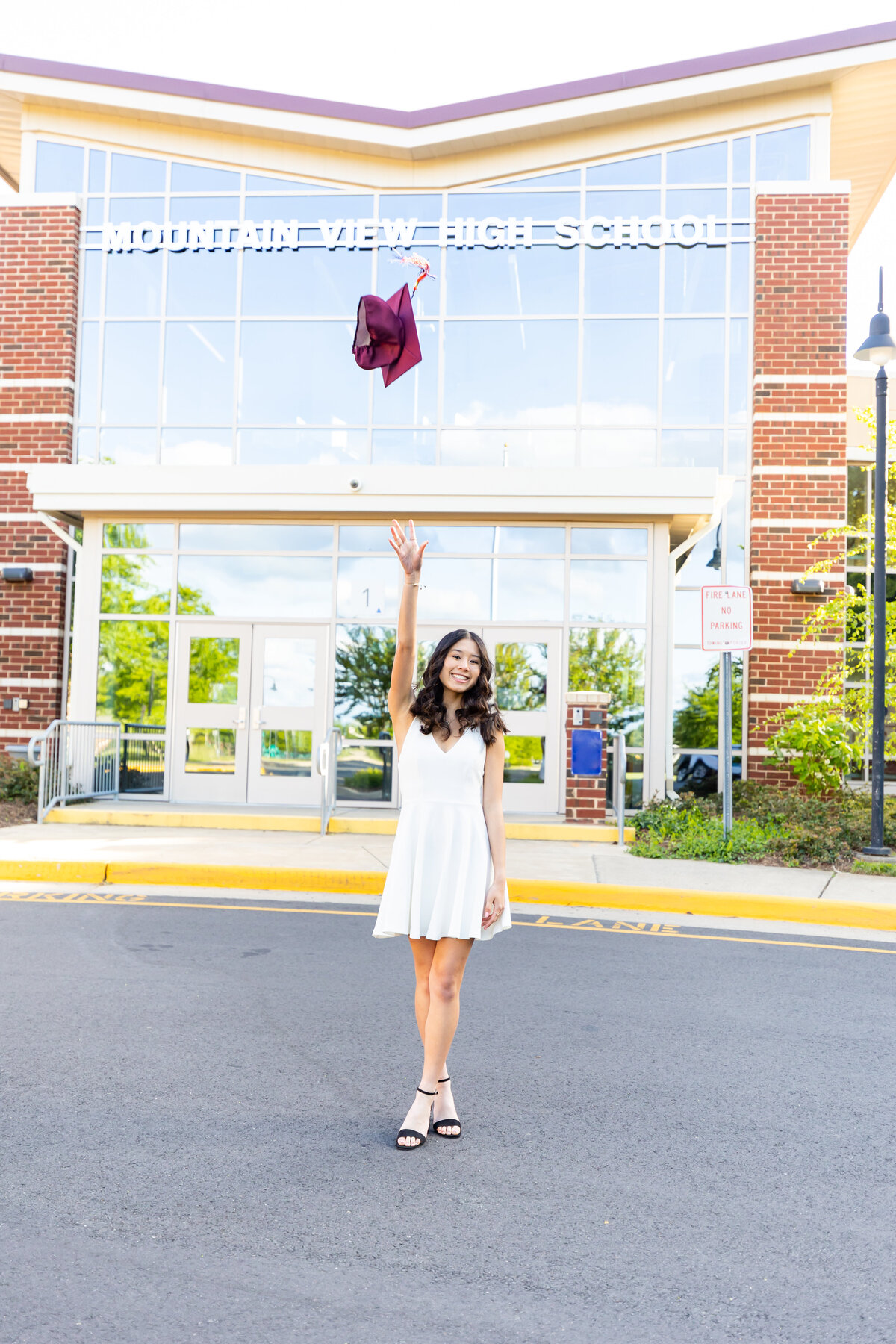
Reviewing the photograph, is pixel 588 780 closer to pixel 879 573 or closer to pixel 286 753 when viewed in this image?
pixel 879 573

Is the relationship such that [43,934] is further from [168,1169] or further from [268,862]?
[168,1169]

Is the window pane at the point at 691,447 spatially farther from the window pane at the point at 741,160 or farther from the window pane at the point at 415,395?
the window pane at the point at 741,160

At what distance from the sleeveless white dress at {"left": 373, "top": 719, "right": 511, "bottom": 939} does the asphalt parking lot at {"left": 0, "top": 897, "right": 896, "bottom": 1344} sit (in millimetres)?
781

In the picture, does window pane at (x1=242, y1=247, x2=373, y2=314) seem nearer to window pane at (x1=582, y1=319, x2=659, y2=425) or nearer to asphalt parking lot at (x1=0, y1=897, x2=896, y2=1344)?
window pane at (x1=582, y1=319, x2=659, y2=425)

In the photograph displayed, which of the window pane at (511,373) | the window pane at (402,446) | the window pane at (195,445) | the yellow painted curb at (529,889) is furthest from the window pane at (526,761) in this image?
the window pane at (195,445)

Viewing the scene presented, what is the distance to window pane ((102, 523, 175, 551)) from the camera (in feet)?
47.8

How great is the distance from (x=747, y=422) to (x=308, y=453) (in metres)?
6.18

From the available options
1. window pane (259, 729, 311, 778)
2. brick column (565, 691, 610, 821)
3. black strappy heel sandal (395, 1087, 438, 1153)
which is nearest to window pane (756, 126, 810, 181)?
brick column (565, 691, 610, 821)

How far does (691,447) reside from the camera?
1539 cm

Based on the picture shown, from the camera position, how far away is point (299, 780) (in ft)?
45.9

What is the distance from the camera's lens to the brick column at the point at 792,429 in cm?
1473

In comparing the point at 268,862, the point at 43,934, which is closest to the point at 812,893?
the point at 268,862

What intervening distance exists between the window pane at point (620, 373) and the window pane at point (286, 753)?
6027 mm

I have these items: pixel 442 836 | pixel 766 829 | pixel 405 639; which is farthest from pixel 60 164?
pixel 442 836
